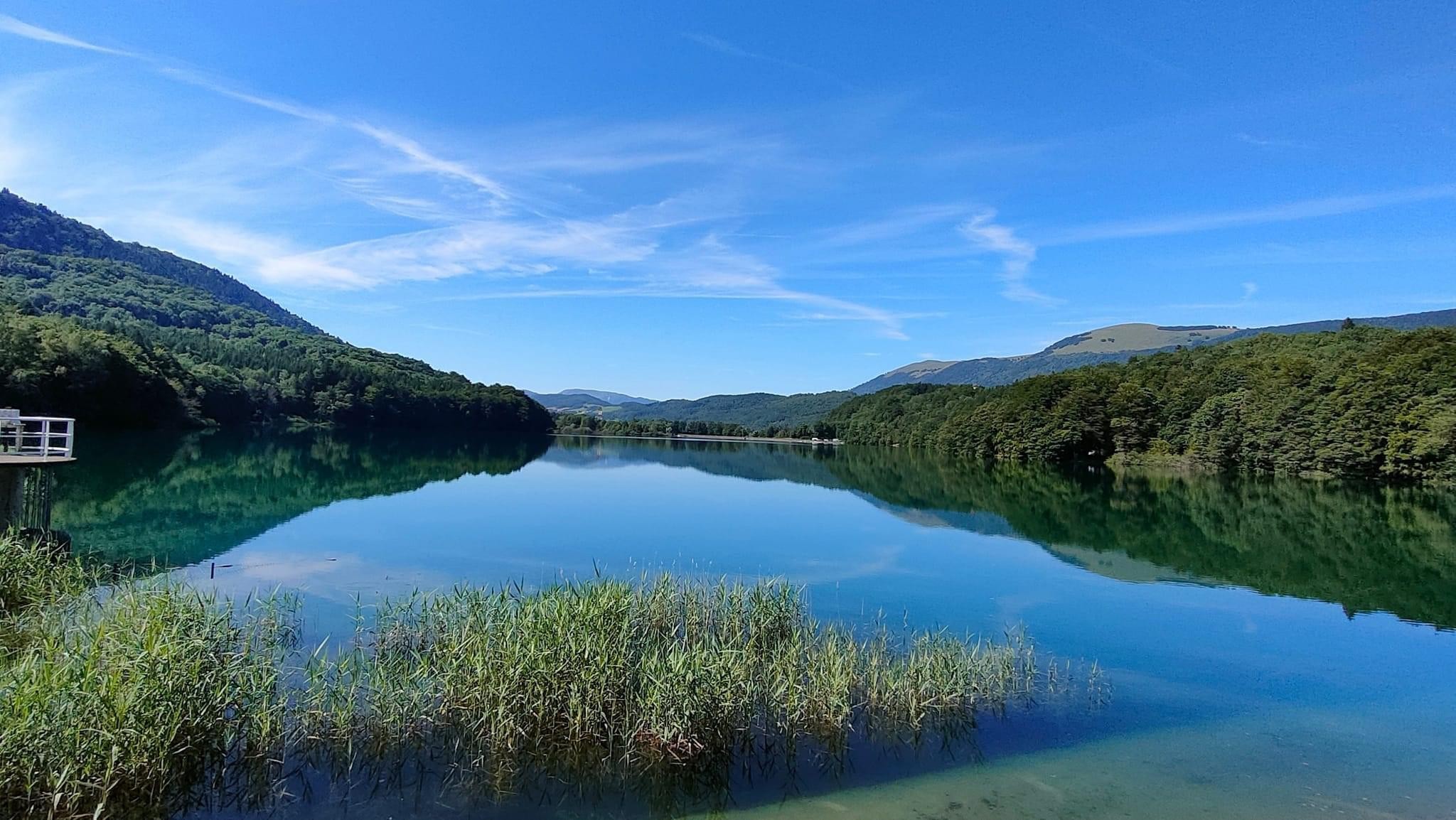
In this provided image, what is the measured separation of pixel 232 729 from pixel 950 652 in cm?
877

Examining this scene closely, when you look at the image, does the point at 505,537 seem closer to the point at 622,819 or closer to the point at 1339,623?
the point at 622,819

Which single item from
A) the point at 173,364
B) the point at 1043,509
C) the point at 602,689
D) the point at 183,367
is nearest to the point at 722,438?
the point at 183,367

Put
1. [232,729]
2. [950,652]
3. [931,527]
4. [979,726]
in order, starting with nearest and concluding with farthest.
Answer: [232,729] < [979,726] < [950,652] < [931,527]

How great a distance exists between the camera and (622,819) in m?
6.90

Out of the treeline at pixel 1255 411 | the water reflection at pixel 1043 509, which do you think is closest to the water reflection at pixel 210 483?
the water reflection at pixel 1043 509

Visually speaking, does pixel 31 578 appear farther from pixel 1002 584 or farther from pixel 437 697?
pixel 1002 584

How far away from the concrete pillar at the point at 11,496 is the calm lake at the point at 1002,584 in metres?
2.29

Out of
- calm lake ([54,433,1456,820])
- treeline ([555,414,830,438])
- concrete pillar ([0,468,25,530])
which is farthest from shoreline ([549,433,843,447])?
concrete pillar ([0,468,25,530])

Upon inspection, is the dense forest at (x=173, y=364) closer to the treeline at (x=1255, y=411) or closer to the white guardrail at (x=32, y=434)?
the white guardrail at (x=32, y=434)

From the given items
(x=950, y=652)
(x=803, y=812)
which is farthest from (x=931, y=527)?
(x=803, y=812)

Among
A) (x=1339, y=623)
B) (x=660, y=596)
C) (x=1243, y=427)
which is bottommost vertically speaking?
A: (x=1339, y=623)

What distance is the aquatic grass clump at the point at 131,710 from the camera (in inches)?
222

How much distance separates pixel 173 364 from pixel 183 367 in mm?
3522

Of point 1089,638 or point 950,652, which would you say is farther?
point 1089,638
